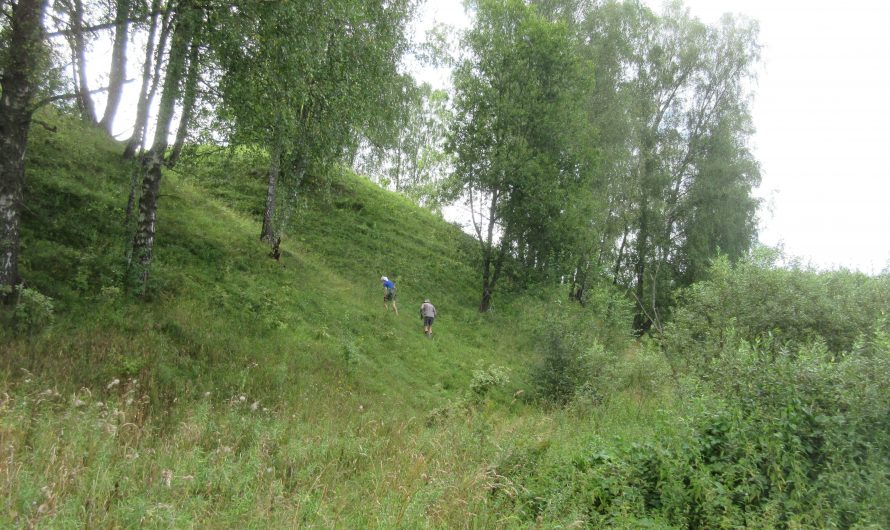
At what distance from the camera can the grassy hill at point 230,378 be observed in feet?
14.4

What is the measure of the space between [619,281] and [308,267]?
18863mm

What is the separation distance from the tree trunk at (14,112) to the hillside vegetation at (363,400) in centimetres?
77

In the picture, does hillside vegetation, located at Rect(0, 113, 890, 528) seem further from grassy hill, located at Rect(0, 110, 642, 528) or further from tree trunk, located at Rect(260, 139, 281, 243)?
tree trunk, located at Rect(260, 139, 281, 243)

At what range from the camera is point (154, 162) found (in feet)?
34.0

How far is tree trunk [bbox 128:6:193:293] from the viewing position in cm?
914

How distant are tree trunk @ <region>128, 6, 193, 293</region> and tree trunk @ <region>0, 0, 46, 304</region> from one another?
1899mm

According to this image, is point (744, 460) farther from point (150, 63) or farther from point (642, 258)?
point (642, 258)

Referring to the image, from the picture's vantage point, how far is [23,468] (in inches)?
159

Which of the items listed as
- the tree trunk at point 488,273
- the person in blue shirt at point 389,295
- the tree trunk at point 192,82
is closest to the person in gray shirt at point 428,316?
the person in blue shirt at point 389,295

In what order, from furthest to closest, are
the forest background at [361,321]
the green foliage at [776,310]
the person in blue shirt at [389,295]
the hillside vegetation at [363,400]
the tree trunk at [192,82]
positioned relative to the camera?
the person in blue shirt at [389,295], the green foliage at [776,310], the tree trunk at [192,82], the forest background at [361,321], the hillside vegetation at [363,400]

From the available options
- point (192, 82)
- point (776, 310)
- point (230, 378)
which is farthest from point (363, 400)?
point (776, 310)

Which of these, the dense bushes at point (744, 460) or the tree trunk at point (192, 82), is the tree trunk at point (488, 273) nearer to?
the dense bushes at point (744, 460)

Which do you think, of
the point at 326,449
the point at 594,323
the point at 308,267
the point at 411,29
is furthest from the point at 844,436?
the point at 411,29

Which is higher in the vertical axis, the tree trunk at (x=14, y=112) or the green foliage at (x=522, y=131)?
the green foliage at (x=522, y=131)
